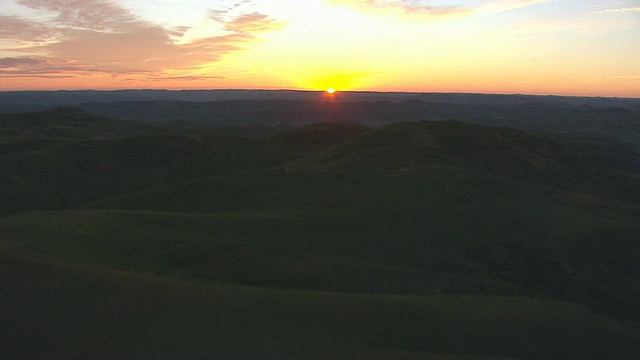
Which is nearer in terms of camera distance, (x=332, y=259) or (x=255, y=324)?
(x=255, y=324)

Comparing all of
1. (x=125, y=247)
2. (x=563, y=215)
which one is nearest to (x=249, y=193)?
(x=125, y=247)

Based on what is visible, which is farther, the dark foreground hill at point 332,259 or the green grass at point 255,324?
the dark foreground hill at point 332,259

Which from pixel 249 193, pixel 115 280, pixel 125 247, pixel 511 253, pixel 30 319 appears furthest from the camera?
pixel 249 193

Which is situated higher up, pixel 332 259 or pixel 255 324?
pixel 255 324

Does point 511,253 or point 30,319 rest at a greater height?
point 30,319

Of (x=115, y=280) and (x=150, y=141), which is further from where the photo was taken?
(x=150, y=141)

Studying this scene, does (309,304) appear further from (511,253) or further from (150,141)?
(150,141)

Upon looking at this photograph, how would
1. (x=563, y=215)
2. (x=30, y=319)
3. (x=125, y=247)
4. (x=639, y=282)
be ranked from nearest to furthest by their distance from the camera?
(x=30, y=319) < (x=125, y=247) < (x=639, y=282) < (x=563, y=215)

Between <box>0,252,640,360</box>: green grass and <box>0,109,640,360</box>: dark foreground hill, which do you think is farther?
<box>0,109,640,360</box>: dark foreground hill
